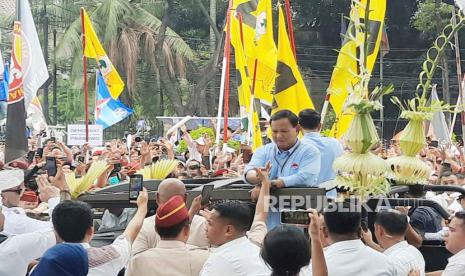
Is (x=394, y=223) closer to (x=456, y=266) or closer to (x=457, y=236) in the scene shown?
(x=457, y=236)

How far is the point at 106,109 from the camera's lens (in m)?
20.4

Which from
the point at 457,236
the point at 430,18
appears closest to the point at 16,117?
the point at 457,236

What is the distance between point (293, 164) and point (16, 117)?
16.6ft

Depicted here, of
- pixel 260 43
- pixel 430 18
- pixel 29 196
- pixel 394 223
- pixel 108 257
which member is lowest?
pixel 29 196

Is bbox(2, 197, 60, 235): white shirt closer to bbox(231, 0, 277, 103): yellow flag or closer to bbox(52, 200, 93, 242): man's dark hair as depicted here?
bbox(52, 200, 93, 242): man's dark hair

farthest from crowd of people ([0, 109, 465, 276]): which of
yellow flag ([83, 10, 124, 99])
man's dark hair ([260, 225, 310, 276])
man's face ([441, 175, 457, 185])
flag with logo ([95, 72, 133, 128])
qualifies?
flag with logo ([95, 72, 133, 128])

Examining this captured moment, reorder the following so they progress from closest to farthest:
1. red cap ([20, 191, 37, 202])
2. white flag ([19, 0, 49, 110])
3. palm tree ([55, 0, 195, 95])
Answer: red cap ([20, 191, 37, 202]) < white flag ([19, 0, 49, 110]) < palm tree ([55, 0, 195, 95])

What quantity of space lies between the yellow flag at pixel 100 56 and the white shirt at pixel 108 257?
1317 centimetres

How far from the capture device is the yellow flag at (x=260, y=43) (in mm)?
13562

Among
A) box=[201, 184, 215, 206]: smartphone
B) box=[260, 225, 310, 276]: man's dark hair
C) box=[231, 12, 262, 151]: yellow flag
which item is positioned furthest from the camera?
box=[231, 12, 262, 151]: yellow flag

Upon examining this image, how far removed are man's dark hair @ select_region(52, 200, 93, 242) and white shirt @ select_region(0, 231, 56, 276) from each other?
0.97 metres

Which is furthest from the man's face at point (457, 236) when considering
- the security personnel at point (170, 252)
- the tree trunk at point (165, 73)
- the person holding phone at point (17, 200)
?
the tree trunk at point (165, 73)

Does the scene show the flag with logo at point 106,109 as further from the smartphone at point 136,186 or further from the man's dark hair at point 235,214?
the man's dark hair at point 235,214

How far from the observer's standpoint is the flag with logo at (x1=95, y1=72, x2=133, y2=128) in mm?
20109
